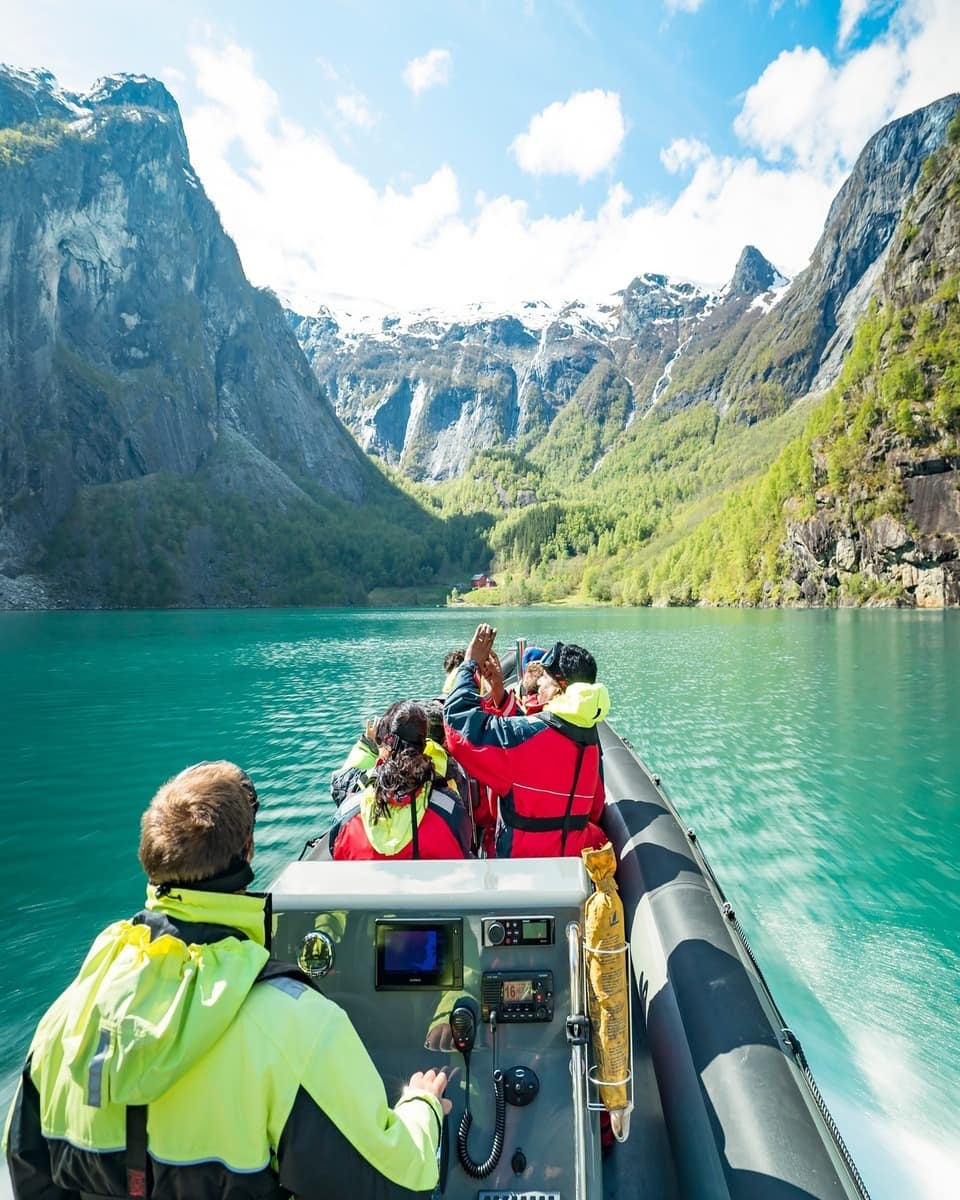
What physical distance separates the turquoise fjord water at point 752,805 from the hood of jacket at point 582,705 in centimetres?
360

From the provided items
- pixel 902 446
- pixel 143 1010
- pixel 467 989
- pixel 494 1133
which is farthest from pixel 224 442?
pixel 143 1010

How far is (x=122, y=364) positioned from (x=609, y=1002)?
167 m

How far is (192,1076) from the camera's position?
1716mm

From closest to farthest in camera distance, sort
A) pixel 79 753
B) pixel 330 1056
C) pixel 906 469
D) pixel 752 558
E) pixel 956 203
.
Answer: pixel 330 1056, pixel 79 753, pixel 906 469, pixel 956 203, pixel 752 558

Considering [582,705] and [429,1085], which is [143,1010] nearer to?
[429,1085]

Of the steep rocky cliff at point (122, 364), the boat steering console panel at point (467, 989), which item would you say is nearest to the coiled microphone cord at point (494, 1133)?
the boat steering console panel at point (467, 989)

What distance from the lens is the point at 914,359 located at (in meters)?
82.5

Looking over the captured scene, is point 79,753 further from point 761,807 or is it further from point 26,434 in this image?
point 26,434

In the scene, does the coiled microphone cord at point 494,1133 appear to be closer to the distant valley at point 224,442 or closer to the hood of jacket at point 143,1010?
the hood of jacket at point 143,1010

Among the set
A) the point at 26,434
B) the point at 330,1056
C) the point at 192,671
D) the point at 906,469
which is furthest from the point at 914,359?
the point at 26,434

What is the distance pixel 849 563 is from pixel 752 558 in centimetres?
2134

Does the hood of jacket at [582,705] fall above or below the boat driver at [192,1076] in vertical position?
above

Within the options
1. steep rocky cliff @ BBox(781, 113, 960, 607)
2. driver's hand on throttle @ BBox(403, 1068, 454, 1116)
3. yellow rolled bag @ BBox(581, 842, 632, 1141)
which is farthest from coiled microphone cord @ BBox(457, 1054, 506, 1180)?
steep rocky cliff @ BBox(781, 113, 960, 607)

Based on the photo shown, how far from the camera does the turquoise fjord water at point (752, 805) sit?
622cm
